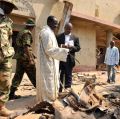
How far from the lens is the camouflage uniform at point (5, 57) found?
17.9 ft

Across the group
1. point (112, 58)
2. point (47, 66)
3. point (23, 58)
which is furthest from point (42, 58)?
point (112, 58)

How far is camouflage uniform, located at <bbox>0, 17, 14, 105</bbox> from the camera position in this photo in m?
5.46

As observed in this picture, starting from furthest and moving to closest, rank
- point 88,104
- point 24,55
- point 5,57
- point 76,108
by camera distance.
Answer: point 24,55, point 5,57, point 88,104, point 76,108

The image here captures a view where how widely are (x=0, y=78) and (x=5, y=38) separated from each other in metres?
0.62

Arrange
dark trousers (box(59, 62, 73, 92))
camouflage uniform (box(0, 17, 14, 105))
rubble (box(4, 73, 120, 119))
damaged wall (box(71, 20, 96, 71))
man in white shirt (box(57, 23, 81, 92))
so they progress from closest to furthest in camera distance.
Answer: rubble (box(4, 73, 120, 119)) < camouflage uniform (box(0, 17, 14, 105)) < man in white shirt (box(57, 23, 81, 92)) < dark trousers (box(59, 62, 73, 92)) < damaged wall (box(71, 20, 96, 71))

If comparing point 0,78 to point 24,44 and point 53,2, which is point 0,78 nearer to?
point 24,44

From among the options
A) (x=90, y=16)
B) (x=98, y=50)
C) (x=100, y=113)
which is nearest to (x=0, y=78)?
(x=100, y=113)

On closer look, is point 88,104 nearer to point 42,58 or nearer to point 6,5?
point 42,58

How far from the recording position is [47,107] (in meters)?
5.69

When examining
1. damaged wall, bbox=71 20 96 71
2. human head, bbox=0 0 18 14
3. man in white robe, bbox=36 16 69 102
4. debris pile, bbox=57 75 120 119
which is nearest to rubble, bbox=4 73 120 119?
debris pile, bbox=57 75 120 119

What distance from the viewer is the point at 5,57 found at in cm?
548

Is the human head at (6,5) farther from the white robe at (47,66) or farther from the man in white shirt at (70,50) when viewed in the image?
the man in white shirt at (70,50)

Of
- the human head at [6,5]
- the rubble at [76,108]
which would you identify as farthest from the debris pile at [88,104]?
the human head at [6,5]

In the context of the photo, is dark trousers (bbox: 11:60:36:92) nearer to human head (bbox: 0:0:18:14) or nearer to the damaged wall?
human head (bbox: 0:0:18:14)
